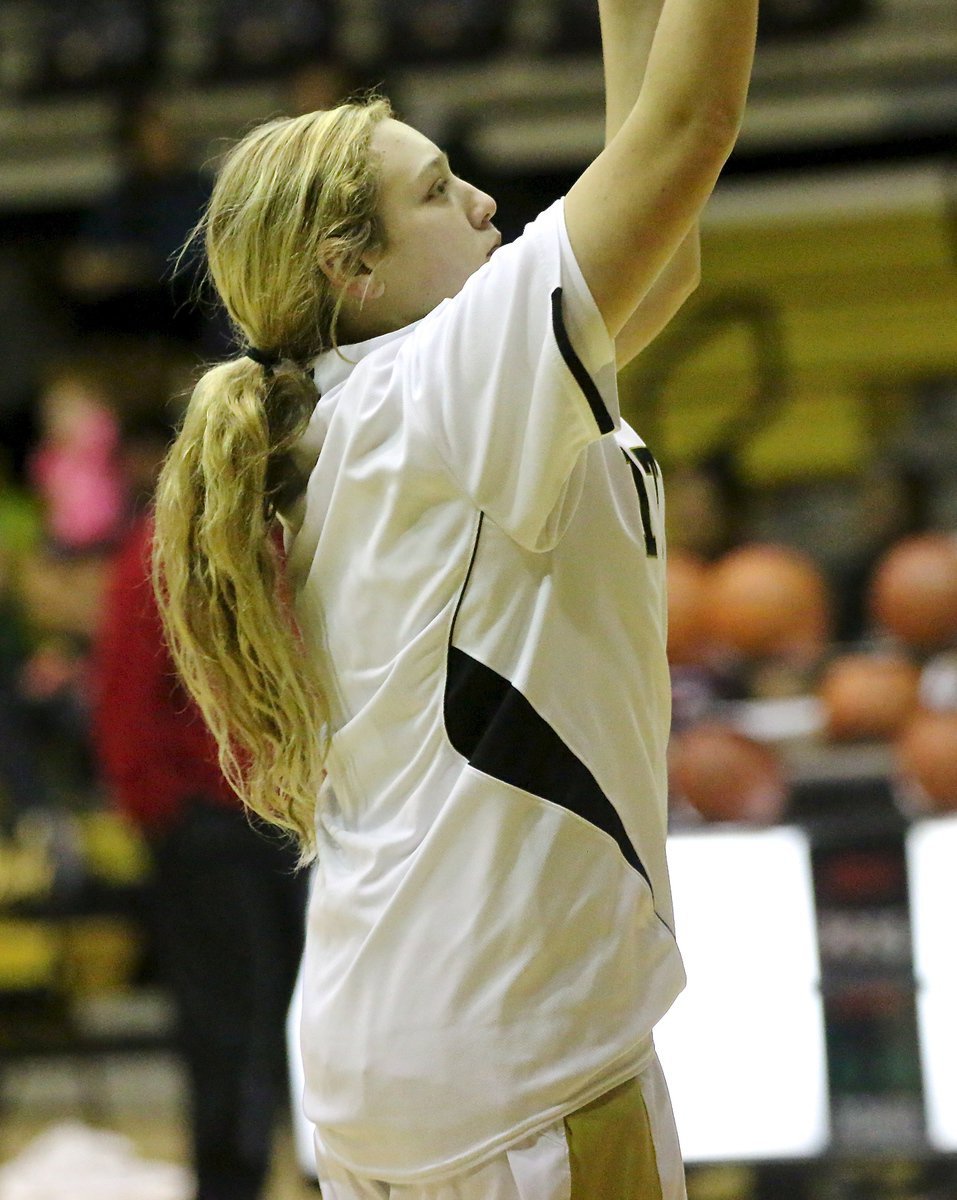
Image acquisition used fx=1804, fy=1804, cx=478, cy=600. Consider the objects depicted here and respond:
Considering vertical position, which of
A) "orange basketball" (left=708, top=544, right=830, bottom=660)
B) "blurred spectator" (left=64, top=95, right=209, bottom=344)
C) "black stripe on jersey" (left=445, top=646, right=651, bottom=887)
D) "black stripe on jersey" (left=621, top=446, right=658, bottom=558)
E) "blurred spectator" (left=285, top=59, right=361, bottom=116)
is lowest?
"orange basketball" (left=708, top=544, right=830, bottom=660)

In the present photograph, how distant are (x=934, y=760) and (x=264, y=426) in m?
3.08

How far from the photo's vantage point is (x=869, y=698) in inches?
181

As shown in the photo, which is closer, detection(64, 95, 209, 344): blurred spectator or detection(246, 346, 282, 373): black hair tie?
detection(246, 346, 282, 373): black hair tie

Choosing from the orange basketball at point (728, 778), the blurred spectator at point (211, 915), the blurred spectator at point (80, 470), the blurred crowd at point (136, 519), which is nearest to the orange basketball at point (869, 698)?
the blurred crowd at point (136, 519)

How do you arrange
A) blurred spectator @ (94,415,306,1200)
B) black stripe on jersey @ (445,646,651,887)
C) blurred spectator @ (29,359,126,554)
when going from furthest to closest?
1. blurred spectator @ (29,359,126,554)
2. blurred spectator @ (94,415,306,1200)
3. black stripe on jersey @ (445,646,651,887)

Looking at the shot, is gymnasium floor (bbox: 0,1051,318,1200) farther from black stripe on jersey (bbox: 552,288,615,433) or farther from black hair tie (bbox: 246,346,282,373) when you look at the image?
black stripe on jersey (bbox: 552,288,615,433)

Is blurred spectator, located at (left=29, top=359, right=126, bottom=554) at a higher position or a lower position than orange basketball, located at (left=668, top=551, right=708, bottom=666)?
lower

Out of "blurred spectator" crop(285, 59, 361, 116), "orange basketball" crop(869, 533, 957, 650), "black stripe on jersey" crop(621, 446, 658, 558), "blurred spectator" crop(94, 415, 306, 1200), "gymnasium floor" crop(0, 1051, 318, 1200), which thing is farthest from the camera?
"blurred spectator" crop(285, 59, 361, 116)

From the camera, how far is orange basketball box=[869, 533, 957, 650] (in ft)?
14.9

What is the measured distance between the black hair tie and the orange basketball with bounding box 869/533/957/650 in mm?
3256

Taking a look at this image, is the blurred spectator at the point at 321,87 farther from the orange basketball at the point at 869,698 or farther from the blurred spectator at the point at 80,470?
the orange basketball at the point at 869,698

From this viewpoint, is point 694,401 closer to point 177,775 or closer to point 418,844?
point 177,775

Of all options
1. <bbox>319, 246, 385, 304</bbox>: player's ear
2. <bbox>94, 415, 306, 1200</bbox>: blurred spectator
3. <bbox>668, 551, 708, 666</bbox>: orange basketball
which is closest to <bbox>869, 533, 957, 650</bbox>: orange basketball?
<bbox>668, 551, 708, 666</bbox>: orange basketball

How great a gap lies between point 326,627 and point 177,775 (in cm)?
243
